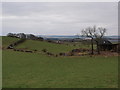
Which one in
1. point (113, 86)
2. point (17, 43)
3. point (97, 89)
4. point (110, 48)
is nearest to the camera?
point (97, 89)

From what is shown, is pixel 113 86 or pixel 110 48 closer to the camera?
pixel 113 86

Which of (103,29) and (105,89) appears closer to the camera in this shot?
(105,89)

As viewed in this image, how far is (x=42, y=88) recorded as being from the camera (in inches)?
484

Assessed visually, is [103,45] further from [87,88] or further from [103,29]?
[87,88]

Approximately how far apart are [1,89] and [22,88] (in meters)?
1.36

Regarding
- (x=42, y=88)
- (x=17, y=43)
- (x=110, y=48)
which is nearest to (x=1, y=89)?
(x=42, y=88)

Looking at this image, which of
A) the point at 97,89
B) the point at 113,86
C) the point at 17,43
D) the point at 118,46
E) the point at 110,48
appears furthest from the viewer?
the point at 17,43

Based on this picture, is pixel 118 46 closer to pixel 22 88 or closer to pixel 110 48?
pixel 110 48

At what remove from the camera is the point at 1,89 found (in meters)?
12.2

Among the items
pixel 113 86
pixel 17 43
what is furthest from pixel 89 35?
pixel 113 86

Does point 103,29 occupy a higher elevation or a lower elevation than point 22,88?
higher

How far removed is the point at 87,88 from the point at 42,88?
295 centimetres

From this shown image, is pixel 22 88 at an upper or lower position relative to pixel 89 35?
lower

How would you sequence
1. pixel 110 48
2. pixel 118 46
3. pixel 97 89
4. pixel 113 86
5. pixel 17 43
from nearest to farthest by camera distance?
1. pixel 97 89
2. pixel 113 86
3. pixel 118 46
4. pixel 110 48
5. pixel 17 43
